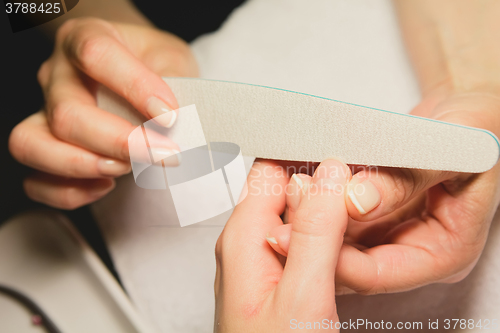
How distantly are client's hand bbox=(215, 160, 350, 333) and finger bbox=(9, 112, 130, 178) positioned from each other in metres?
0.19

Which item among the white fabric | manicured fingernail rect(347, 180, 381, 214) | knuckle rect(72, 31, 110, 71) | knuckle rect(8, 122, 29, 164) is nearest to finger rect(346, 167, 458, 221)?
manicured fingernail rect(347, 180, 381, 214)

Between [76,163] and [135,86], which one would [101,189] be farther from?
[135,86]

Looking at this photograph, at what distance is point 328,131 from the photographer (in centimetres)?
27

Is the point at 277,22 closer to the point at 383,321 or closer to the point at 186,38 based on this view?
the point at 186,38

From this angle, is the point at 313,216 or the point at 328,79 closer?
the point at 313,216

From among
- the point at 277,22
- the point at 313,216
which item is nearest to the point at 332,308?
the point at 313,216

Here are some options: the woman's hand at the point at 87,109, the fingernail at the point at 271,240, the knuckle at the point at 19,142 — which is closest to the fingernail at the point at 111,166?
the woman's hand at the point at 87,109

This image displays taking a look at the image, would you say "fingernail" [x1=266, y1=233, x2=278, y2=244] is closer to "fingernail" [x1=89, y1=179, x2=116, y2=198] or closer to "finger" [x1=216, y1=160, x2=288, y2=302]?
"finger" [x1=216, y1=160, x2=288, y2=302]

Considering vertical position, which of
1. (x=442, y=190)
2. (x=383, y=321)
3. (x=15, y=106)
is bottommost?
(x=383, y=321)

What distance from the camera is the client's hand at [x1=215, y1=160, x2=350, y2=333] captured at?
0.23 m

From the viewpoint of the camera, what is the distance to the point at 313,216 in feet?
0.77

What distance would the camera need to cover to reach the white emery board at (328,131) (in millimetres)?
246

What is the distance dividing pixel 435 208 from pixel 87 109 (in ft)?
1.43

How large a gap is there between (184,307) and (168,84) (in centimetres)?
32
